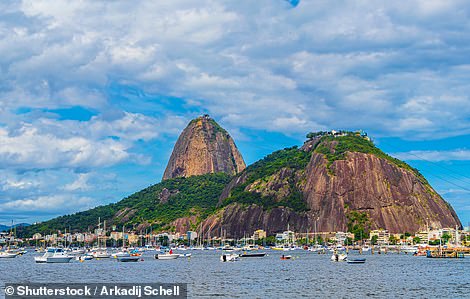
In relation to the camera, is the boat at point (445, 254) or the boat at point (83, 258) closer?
the boat at point (83, 258)

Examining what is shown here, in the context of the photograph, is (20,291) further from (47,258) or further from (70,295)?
(47,258)

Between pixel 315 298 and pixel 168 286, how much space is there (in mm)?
19270

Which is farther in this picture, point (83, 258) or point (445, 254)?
point (445, 254)

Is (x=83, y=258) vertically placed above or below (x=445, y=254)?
above

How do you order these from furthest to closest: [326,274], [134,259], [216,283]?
[134,259]
[326,274]
[216,283]

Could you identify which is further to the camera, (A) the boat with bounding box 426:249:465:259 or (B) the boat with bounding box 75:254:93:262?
(A) the boat with bounding box 426:249:465:259

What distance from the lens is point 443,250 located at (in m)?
167

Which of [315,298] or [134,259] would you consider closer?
[315,298]

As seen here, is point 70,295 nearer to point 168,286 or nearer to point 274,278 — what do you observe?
point 168,286

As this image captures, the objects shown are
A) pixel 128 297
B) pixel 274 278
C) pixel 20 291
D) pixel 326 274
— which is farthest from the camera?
pixel 326 274

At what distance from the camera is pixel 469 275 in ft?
323

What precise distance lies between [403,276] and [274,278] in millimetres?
20311

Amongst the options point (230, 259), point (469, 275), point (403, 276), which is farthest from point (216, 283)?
point (230, 259)

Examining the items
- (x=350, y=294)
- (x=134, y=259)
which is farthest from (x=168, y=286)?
(x=134, y=259)
